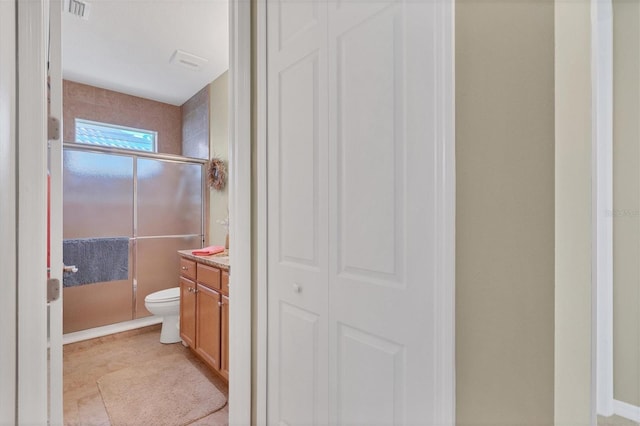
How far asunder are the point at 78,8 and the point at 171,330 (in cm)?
268

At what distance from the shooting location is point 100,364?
2.54 metres

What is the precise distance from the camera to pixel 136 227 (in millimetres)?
3295

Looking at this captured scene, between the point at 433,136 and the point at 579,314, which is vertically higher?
the point at 433,136

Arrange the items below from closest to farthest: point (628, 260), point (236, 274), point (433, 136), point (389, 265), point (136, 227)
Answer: point (628, 260) < point (433, 136) < point (389, 265) < point (236, 274) < point (136, 227)

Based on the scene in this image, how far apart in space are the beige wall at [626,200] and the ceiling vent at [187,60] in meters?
3.05

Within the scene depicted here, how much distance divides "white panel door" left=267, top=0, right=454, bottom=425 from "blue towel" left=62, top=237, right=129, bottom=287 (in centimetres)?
244

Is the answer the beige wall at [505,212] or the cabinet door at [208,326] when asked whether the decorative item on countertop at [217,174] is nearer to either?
the cabinet door at [208,326]

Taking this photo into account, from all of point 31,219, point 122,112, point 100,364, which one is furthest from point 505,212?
point 122,112

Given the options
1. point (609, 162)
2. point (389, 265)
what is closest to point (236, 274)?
point (389, 265)

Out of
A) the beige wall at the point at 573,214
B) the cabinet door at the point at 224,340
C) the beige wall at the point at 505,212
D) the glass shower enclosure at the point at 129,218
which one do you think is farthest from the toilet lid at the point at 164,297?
the beige wall at the point at 573,214

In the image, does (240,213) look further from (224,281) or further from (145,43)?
(145,43)

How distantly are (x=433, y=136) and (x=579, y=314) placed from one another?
1.74 feet

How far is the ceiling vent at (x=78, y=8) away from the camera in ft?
7.13

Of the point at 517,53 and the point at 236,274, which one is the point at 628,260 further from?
the point at 236,274
